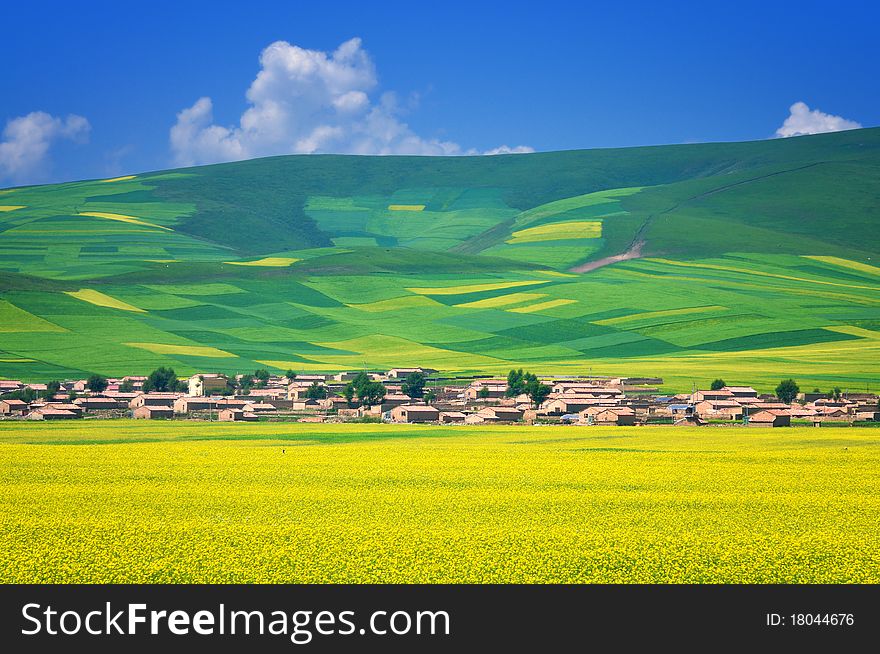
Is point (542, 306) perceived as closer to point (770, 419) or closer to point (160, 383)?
point (160, 383)

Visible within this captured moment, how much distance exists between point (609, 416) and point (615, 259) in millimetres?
110001

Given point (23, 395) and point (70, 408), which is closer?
point (70, 408)

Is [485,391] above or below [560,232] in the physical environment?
below

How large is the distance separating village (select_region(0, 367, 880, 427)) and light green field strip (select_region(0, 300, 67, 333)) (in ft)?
85.6

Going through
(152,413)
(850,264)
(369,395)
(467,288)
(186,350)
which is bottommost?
(152,413)

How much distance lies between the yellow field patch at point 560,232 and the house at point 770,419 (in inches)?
4871

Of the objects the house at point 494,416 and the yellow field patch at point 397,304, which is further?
the yellow field patch at point 397,304

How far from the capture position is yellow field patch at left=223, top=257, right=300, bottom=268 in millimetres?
166087

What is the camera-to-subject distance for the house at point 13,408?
213 feet

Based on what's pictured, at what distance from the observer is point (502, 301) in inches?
5541

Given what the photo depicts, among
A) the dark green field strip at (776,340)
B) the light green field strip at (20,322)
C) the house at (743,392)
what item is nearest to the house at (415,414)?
the house at (743,392)

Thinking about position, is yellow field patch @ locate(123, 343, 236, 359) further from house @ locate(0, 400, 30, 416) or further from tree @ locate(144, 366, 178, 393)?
house @ locate(0, 400, 30, 416)

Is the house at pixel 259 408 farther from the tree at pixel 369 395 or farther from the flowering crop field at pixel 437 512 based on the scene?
the flowering crop field at pixel 437 512

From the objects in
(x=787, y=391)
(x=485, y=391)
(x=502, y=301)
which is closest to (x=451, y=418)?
(x=485, y=391)
